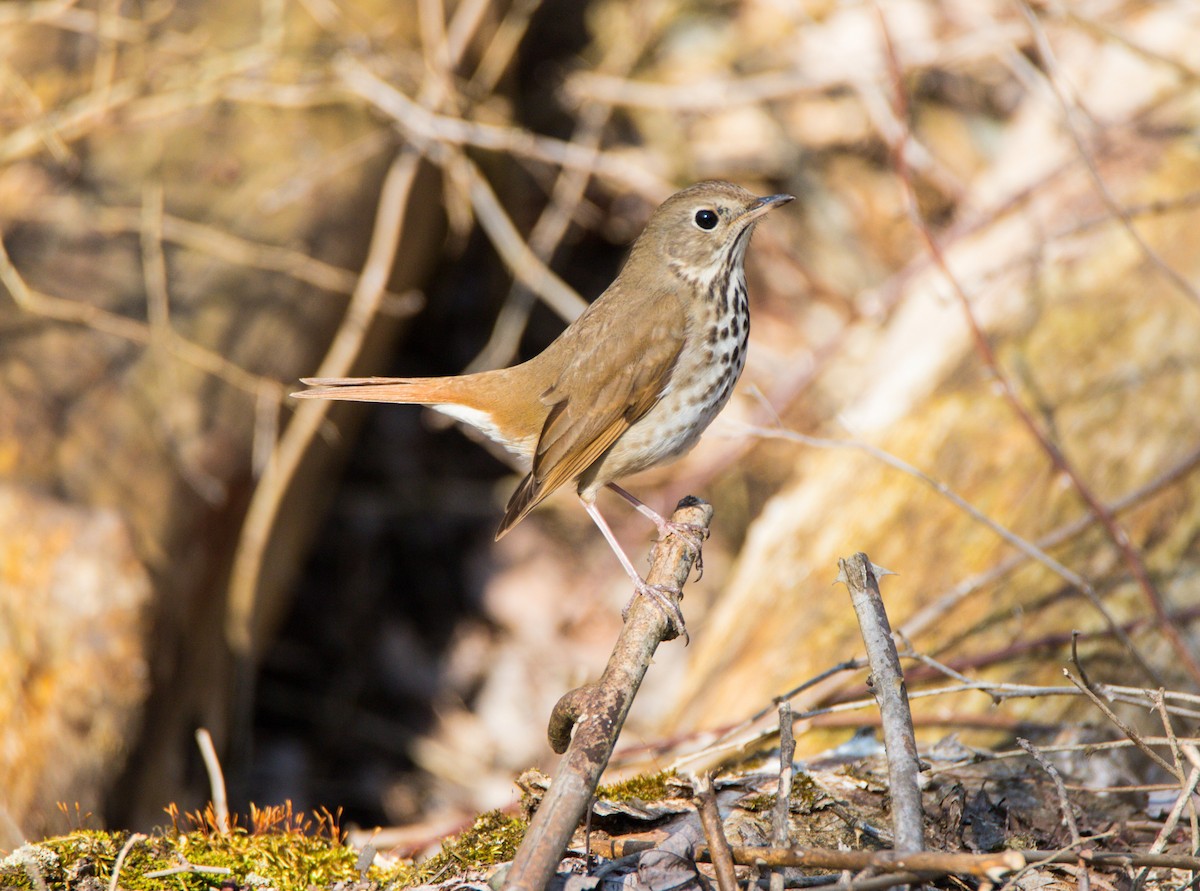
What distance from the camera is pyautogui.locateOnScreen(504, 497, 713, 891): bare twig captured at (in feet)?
5.75

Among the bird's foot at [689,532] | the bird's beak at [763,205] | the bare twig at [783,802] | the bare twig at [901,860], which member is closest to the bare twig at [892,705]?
the bare twig at [901,860]

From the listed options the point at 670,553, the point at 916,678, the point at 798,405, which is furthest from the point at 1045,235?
the point at 670,553

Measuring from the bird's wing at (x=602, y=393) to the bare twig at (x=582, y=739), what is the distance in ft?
3.05

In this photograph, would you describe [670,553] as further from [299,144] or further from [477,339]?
[477,339]

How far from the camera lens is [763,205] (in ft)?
11.4

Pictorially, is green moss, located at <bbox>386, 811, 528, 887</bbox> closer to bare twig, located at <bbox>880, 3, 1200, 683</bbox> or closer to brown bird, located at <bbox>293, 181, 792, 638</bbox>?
brown bird, located at <bbox>293, 181, 792, 638</bbox>

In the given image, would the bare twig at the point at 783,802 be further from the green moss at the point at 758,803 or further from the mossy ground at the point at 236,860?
the mossy ground at the point at 236,860

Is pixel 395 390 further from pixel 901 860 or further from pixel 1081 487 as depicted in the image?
pixel 1081 487

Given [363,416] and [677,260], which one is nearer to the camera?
[677,260]

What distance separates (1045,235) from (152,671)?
3.82 metres

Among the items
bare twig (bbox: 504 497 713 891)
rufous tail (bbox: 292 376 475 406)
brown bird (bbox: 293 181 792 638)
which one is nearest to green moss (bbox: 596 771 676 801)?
bare twig (bbox: 504 497 713 891)

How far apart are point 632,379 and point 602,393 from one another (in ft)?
0.33

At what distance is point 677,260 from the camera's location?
356 cm

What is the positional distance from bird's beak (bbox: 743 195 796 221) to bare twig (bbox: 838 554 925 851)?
1522 mm
